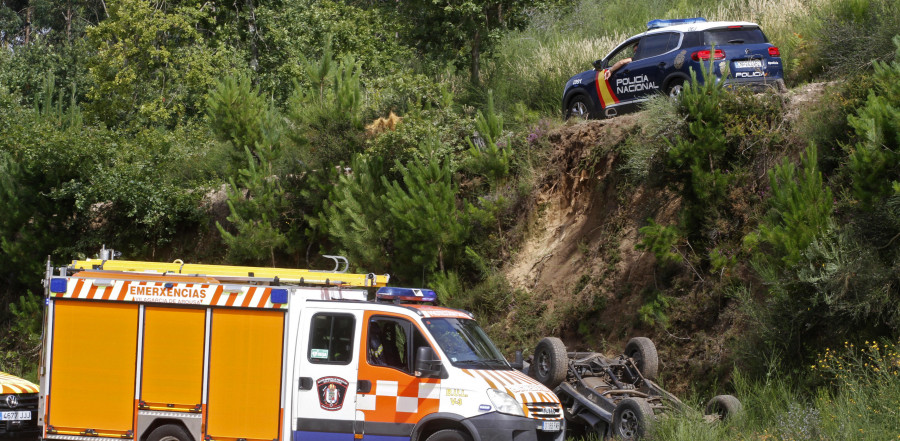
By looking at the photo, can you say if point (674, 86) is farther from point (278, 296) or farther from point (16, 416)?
point (16, 416)

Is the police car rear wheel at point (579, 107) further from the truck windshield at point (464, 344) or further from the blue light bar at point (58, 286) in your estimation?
the blue light bar at point (58, 286)

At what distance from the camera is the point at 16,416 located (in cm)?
1168

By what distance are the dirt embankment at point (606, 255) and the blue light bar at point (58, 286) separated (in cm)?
801

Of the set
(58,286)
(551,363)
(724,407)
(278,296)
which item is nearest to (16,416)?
(58,286)

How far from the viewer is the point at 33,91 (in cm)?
4031

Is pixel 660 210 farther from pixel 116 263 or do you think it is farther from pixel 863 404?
pixel 116 263

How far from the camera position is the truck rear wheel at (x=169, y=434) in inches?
392

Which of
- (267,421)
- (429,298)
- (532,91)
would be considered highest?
(532,91)

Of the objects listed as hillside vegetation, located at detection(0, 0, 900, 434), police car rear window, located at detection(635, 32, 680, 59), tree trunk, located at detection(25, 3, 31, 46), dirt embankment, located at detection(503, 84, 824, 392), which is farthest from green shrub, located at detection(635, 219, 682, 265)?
tree trunk, located at detection(25, 3, 31, 46)

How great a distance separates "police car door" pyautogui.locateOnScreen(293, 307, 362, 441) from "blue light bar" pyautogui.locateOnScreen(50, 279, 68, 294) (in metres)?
2.89

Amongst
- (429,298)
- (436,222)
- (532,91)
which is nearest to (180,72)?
(532,91)

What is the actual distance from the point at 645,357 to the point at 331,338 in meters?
4.24

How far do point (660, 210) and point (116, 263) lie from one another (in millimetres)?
8638

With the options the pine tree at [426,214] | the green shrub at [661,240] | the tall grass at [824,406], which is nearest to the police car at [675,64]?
the green shrub at [661,240]
